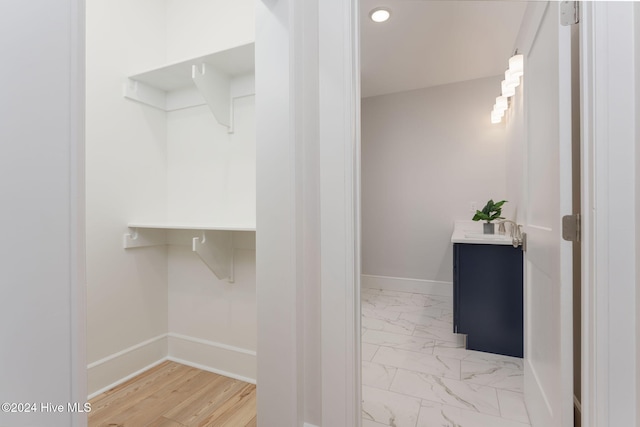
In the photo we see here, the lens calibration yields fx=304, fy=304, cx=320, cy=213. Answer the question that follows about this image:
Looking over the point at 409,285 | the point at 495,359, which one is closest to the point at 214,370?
the point at 495,359

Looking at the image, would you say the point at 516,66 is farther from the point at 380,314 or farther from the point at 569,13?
the point at 380,314

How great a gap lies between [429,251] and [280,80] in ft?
10.3

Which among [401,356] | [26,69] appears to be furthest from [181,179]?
[401,356]

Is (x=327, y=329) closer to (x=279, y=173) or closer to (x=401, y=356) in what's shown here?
(x=279, y=173)

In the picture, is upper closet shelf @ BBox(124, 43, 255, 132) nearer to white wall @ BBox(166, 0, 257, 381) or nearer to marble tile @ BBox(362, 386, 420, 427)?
white wall @ BBox(166, 0, 257, 381)

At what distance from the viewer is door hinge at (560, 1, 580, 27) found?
979 mm

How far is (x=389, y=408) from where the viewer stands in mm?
1624

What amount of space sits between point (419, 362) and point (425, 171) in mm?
2373

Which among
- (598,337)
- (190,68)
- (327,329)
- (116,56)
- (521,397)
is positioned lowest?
(521,397)

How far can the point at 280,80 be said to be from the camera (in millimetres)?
1182

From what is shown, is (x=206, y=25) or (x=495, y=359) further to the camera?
(x=495, y=359)

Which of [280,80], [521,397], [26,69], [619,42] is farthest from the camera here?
[521,397]

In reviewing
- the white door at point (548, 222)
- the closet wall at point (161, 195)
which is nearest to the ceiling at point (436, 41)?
the white door at point (548, 222)

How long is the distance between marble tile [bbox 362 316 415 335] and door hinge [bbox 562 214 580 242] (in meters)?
1.88
